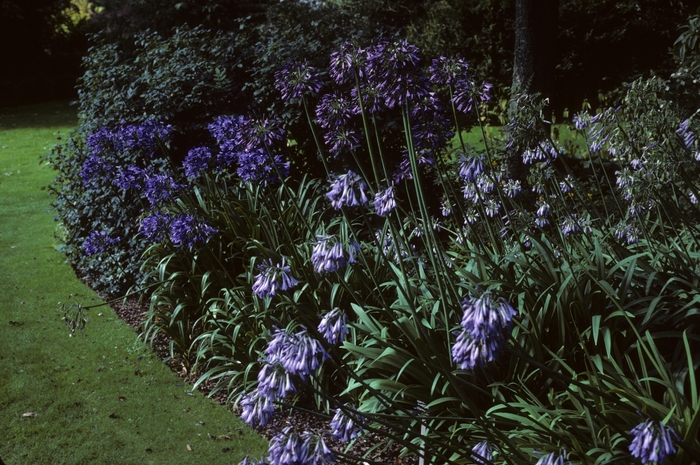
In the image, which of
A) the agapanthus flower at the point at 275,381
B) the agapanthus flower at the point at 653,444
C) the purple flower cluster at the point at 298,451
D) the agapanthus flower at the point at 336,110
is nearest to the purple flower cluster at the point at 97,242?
the agapanthus flower at the point at 336,110

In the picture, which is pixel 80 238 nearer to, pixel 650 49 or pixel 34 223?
pixel 34 223

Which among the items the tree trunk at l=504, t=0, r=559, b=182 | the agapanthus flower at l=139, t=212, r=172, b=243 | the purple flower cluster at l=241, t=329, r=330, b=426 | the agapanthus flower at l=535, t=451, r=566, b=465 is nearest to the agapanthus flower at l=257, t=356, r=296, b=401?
the purple flower cluster at l=241, t=329, r=330, b=426

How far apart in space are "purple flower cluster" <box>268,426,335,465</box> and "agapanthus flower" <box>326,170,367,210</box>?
121 cm

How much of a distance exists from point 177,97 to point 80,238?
→ 1866mm

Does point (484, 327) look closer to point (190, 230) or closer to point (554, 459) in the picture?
point (554, 459)

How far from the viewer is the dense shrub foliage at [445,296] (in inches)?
113

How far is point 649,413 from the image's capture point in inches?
127

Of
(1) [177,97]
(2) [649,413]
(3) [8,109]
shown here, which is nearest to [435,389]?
(2) [649,413]

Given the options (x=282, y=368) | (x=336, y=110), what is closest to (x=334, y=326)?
(x=282, y=368)

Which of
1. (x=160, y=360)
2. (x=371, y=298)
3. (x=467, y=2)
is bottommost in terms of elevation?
(x=160, y=360)

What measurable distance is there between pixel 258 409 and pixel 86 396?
9.64 feet

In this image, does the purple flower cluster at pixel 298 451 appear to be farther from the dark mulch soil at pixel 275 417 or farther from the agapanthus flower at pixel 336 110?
the agapanthus flower at pixel 336 110

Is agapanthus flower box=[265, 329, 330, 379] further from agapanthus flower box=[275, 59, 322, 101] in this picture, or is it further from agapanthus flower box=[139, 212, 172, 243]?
agapanthus flower box=[139, 212, 172, 243]

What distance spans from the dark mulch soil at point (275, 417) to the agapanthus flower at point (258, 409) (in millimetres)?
617
